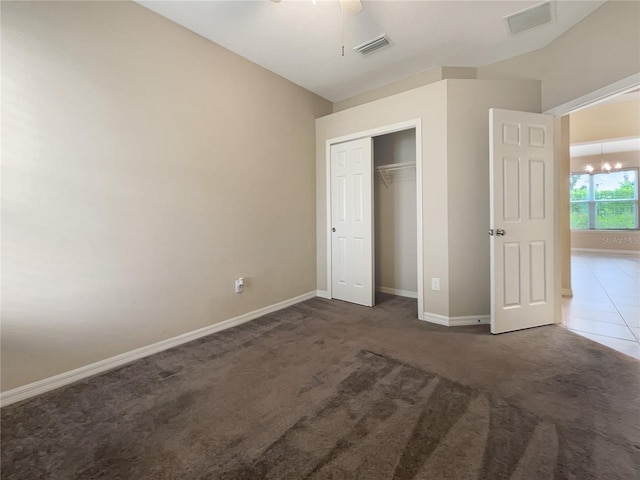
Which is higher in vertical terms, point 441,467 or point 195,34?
point 195,34

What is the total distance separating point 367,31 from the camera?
8.54 feet

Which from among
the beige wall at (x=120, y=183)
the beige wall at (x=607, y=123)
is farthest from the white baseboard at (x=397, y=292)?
the beige wall at (x=607, y=123)

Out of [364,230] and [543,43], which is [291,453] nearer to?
[364,230]

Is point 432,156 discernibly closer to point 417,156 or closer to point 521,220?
point 417,156

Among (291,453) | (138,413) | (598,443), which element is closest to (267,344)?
(138,413)

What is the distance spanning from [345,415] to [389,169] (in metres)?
3.24

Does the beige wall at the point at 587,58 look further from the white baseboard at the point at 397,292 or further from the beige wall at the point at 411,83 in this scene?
the white baseboard at the point at 397,292

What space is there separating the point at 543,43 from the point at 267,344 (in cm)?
397

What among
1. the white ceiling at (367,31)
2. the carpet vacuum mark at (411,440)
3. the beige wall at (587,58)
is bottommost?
the carpet vacuum mark at (411,440)

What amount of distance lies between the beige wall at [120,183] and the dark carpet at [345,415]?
0.43 metres

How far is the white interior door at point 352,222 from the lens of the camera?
3.53 metres

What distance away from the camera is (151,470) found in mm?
1233

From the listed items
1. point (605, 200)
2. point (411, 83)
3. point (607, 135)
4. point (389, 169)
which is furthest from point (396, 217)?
point (605, 200)

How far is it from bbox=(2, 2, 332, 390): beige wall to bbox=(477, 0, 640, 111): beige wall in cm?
287
